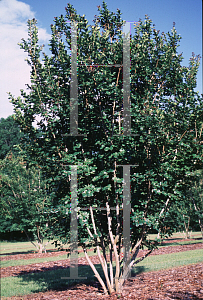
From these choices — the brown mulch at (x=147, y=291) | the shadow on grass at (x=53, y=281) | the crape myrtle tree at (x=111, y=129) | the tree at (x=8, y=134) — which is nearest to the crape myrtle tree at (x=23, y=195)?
the shadow on grass at (x=53, y=281)

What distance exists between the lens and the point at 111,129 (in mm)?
6250

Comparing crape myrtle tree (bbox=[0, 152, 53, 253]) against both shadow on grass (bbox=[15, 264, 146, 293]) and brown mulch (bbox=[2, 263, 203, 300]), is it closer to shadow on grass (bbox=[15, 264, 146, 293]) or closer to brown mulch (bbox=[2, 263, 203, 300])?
shadow on grass (bbox=[15, 264, 146, 293])

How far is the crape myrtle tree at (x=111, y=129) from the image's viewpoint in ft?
19.8

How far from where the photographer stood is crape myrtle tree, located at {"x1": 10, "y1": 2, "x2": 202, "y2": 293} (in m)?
6.04

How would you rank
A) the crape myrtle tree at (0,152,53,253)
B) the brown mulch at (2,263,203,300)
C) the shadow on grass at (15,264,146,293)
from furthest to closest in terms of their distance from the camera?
the crape myrtle tree at (0,152,53,253), the shadow on grass at (15,264,146,293), the brown mulch at (2,263,203,300)

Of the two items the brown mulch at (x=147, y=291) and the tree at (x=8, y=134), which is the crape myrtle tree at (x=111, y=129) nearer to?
the brown mulch at (x=147, y=291)

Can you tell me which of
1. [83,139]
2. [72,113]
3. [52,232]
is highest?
Result: [72,113]

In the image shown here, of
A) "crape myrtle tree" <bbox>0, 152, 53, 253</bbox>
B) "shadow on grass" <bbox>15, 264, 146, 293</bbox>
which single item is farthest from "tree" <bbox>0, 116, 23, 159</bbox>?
"shadow on grass" <bbox>15, 264, 146, 293</bbox>

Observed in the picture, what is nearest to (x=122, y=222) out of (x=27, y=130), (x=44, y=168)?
(x=44, y=168)

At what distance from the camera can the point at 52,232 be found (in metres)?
6.88

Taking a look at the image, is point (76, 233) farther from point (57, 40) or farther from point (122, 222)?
point (57, 40)

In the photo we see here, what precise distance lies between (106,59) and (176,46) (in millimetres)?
1988

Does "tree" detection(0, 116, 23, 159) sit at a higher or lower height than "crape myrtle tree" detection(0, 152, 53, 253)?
higher

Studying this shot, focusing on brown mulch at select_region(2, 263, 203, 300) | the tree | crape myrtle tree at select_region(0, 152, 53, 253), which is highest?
the tree
